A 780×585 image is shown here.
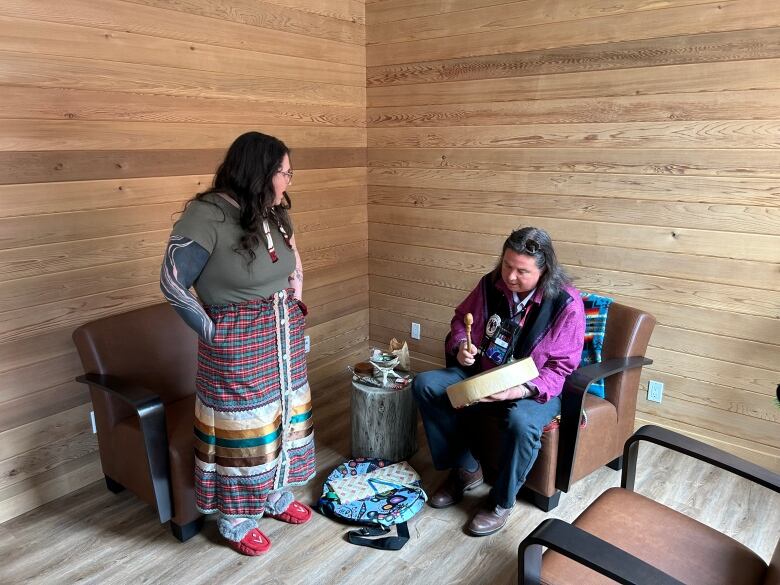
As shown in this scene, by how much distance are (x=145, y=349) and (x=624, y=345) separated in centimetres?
198

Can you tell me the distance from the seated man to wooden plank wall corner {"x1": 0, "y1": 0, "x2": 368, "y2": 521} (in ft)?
4.59

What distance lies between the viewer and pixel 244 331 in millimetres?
1967

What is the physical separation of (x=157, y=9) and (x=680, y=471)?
3031 mm

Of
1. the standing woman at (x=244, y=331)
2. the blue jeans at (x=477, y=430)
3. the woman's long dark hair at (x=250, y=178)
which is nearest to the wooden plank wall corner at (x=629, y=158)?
the blue jeans at (x=477, y=430)

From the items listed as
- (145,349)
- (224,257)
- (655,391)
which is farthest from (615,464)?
(145,349)

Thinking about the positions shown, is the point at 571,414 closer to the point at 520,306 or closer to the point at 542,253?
the point at 520,306

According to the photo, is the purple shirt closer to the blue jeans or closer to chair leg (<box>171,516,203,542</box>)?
the blue jeans

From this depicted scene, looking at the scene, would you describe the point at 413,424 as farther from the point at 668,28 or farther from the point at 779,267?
the point at 668,28

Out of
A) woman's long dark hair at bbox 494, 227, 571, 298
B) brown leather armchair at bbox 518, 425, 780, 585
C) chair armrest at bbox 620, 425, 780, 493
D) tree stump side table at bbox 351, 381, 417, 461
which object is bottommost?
tree stump side table at bbox 351, 381, 417, 461

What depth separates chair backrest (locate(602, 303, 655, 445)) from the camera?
2.51 metres

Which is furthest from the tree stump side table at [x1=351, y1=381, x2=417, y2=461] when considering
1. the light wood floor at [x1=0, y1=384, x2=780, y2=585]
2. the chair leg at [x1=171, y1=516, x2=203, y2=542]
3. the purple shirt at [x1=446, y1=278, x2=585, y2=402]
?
the chair leg at [x1=171, y1=516, x2=203, y2=542]

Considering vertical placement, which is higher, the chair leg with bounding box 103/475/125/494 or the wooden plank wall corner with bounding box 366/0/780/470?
the wooden plank wall corner with bounding box 366/0/780/470

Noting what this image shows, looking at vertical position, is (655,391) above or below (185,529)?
above

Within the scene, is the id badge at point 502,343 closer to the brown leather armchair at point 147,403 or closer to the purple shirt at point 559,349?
the purple shirt at point 559,349
